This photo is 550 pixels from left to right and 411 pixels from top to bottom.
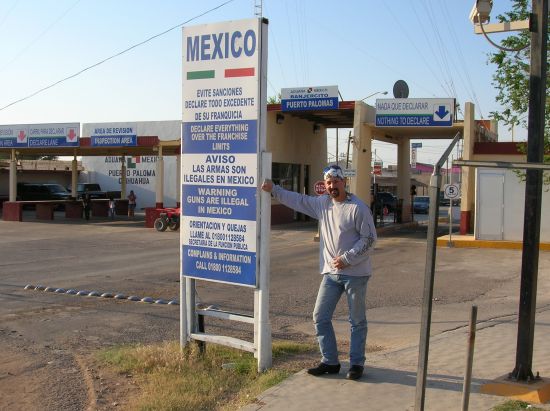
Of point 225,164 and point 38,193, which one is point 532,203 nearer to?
point 225,164

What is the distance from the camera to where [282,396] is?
5.46 m

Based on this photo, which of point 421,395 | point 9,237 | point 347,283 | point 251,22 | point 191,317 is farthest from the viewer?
point 9,237

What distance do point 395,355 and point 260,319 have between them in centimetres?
157

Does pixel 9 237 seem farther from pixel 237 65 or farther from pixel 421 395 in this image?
pixel 421 395

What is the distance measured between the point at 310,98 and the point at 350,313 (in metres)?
18.8

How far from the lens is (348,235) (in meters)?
5.85

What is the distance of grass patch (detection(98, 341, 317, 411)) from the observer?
18.2ft

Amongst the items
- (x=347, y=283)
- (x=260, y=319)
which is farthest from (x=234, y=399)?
(x=347, y=283)

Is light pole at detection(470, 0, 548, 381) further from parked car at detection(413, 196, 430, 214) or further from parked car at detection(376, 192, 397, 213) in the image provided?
parked car at detection(413, 196, 430, 214)

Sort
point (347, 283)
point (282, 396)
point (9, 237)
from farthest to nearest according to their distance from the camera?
1. point (9, 237)
2. point (347, 283)
3. point (282, 396)

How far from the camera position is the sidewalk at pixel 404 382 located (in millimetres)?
5254

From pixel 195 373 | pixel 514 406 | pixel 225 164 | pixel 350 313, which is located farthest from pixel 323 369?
pixel 225 164

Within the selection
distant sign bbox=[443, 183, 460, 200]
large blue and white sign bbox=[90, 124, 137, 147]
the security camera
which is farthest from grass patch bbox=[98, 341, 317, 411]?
large blue and white sign bbox=[90, 124, 137, 147]

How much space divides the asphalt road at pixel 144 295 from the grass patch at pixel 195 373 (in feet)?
1.68
